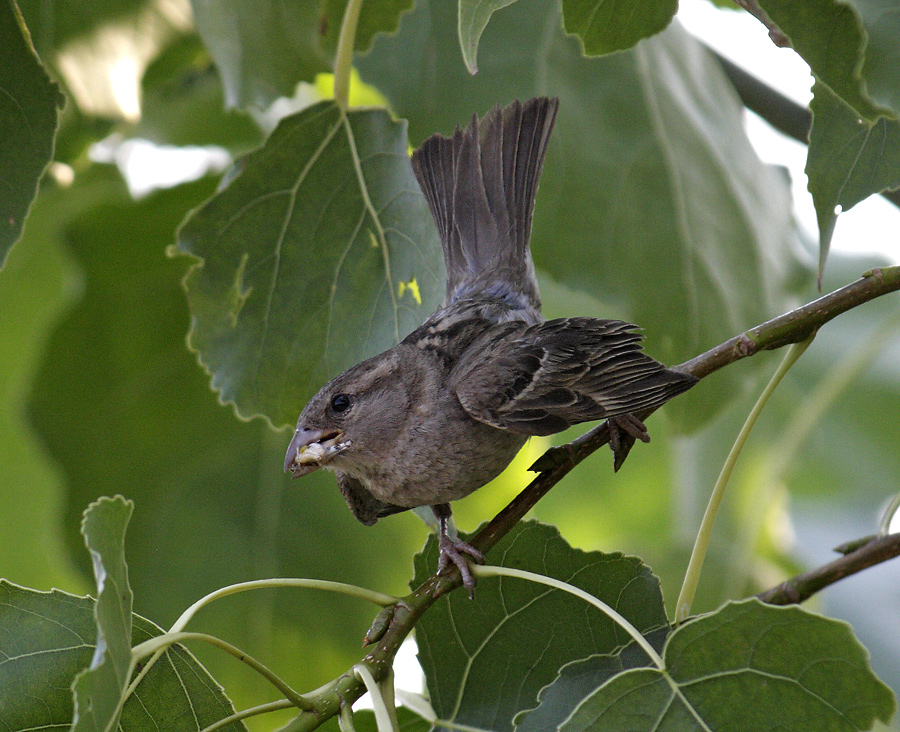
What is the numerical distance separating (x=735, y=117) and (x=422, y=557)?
1.98 meters

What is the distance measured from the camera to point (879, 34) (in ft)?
4.66

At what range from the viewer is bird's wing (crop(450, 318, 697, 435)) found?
1.90m

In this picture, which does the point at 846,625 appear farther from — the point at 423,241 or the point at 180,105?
the point at 180,105

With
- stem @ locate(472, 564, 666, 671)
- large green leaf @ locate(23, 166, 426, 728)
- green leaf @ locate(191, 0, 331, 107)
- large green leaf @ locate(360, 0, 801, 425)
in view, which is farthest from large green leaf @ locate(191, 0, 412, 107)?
stem @ locate(472, 564, 666, 671)

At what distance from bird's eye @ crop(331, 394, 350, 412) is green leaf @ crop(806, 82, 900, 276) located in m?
1.07

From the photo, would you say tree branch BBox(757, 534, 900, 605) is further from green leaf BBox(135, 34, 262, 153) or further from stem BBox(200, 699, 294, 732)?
green leaf BBox(135, 34, 262, 153)

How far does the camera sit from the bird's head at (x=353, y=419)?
2201 millimetres

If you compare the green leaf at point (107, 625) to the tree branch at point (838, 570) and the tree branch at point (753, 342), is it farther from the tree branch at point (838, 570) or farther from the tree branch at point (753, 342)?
the tree branch at point (838, 570)

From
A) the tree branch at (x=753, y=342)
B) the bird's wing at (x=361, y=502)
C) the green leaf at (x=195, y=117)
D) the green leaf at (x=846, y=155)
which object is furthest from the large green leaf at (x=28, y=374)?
the green leaf at (x=846, y=155)

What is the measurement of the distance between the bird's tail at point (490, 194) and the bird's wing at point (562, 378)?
0.51 m

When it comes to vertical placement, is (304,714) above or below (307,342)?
below

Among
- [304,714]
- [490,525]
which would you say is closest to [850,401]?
[490,525]

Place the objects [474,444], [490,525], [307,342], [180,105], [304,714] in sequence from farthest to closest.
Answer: [180,105] → [307,342] → [474,444] → [490,525] → [304,714]

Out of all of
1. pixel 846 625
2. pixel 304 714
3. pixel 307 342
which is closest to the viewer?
pixel 846 625
